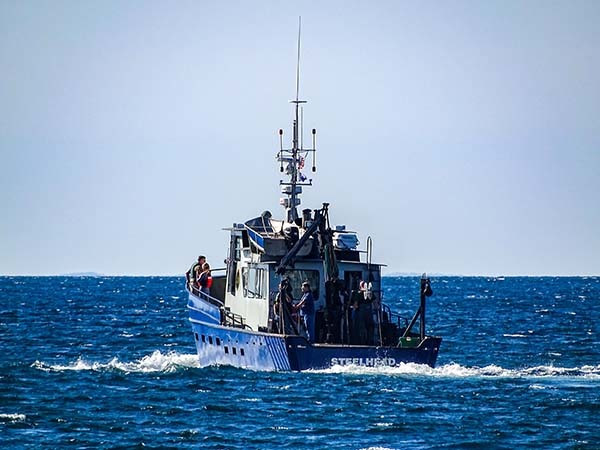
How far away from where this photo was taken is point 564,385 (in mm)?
35312

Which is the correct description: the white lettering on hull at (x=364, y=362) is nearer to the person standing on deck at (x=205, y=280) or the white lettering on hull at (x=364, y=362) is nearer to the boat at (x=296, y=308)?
the boat at (x=296, y=308)

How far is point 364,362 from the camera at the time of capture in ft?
116

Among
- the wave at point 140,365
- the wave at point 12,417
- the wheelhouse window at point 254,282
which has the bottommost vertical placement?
the wave at point 12,417

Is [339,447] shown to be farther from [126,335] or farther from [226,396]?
[126,335]

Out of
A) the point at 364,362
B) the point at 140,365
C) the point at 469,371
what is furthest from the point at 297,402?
the point at 140,365

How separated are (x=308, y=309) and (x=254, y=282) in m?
3.10

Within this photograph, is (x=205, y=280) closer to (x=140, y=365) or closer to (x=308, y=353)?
(x=140, y=365)

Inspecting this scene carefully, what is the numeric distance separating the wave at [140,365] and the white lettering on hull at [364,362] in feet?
23.4

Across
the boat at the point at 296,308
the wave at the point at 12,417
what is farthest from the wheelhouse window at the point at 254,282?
the wave at the point at 12,417

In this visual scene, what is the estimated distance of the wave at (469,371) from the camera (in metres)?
35.4

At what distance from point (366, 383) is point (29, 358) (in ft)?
51.9

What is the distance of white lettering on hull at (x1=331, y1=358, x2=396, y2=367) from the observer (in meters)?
35.3

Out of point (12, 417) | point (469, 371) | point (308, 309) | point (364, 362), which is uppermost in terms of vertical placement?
point (308, 309)

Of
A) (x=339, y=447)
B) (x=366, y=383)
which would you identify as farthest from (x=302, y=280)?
(x=339, y=447)
